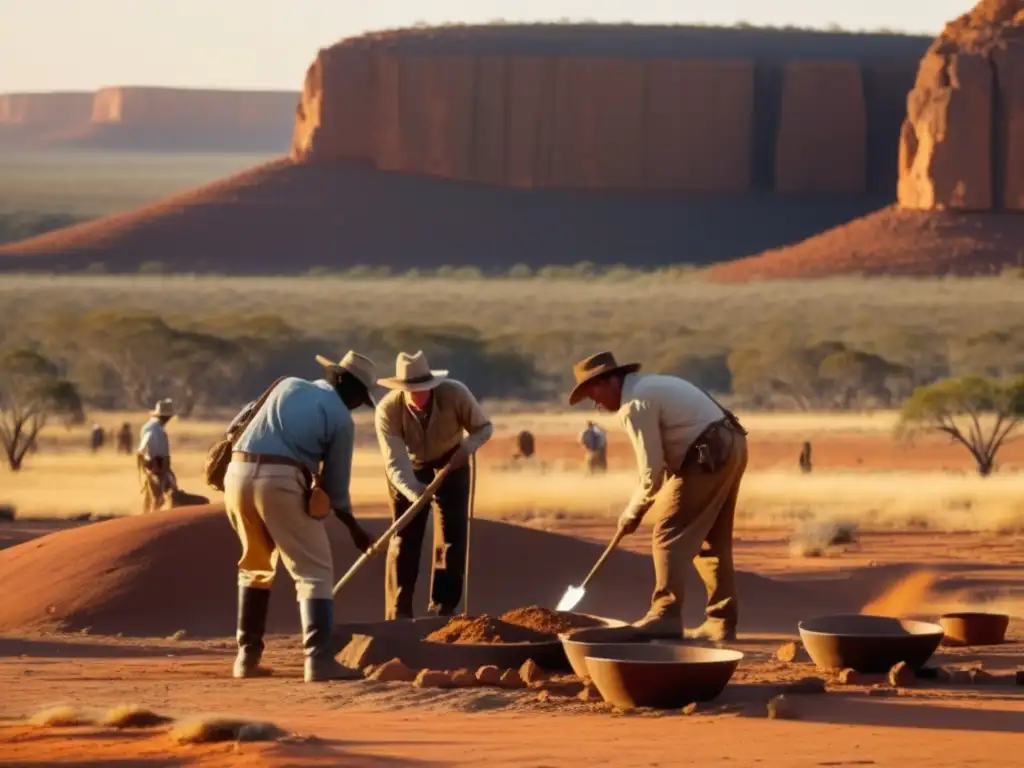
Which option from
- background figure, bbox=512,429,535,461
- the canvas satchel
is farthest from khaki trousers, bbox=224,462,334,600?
background figure, bbox=512,429,535,461

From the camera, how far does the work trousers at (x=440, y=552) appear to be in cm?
1284

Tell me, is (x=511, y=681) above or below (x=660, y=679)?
below

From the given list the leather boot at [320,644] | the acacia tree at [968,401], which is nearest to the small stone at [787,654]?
the leather boot at [320,644]

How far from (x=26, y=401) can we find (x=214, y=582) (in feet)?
99.0

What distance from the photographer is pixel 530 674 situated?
35.6ft

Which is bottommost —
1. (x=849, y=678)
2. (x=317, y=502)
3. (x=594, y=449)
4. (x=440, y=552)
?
(x=594, y=449)

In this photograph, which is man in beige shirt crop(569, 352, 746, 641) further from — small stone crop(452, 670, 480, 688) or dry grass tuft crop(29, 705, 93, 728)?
dry grass tuft crop(29, 705, 93, 728)

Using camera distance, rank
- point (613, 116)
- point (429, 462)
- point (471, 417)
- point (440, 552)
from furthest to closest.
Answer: point (613, 116), point (440, 552), point (429, 462), point (471, 417)

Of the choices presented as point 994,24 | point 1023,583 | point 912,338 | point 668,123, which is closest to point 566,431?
point 912,338

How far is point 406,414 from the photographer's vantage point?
499 inches

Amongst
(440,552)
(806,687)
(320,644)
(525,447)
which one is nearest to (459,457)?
(440,552)

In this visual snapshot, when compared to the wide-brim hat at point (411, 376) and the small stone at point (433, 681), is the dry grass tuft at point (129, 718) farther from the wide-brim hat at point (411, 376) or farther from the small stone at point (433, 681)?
the wide-brim hat at point (411, 376)

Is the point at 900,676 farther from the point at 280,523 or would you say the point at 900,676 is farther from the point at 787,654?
the point at 280,523

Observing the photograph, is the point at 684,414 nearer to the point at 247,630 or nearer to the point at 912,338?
the point at 247,630
